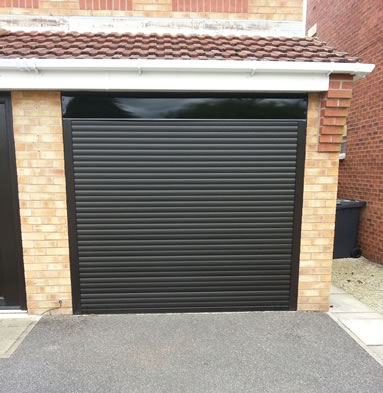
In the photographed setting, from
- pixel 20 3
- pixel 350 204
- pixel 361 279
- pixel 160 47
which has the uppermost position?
pixel 20 3

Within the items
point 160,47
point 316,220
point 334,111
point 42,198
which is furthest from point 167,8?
point 316,220

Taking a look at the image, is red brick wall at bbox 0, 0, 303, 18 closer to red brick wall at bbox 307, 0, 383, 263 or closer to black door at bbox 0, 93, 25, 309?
black door at bbox 0, 93, 25, 309

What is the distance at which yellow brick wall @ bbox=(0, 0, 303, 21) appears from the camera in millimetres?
4164

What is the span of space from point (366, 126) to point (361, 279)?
3.22 metres

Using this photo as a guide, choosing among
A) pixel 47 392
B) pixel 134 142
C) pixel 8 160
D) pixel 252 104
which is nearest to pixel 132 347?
pixel 47 392

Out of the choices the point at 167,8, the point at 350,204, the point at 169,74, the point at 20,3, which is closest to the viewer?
the point at 169,74

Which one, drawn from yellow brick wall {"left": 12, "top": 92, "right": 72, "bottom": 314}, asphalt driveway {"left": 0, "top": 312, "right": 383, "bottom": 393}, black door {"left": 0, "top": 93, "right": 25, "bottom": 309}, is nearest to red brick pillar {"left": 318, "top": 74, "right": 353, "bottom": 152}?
asphalt driveway {"left": 0, "top": 312, "right": 383, "bottom": 393}

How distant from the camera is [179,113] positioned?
11.4ft

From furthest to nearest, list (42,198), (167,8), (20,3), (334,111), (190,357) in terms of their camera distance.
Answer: (167,8), (20,3), (42,198), (334,111), (190,357)

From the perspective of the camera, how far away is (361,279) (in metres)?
5.04

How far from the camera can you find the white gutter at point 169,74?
9.98ft

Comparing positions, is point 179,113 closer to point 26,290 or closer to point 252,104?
point 252,104

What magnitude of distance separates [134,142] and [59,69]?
3.66 feet

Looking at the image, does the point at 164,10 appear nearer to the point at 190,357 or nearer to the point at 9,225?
the point at 9,225
